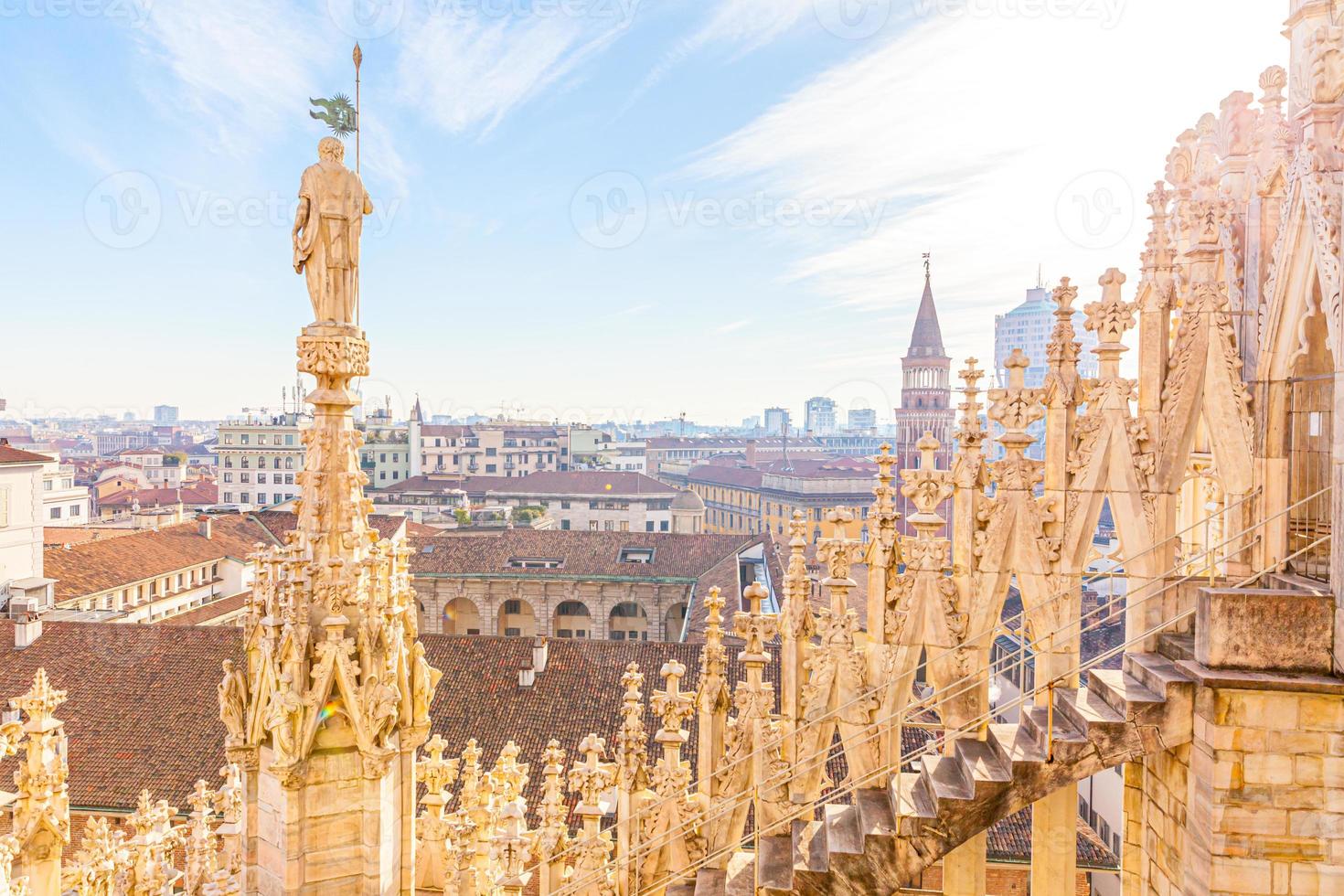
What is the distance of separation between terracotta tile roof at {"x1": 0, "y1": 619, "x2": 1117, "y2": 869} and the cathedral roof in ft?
251

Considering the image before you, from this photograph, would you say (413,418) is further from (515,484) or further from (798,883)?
(798,883)

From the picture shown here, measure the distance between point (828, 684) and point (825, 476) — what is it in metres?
108

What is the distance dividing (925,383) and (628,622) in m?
50.3

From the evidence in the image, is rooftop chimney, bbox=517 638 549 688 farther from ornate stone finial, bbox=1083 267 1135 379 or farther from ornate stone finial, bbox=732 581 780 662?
ornate stone finial, bbox=1083 267 1135 379

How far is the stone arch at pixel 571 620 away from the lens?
64.1 m

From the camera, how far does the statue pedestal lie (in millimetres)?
6496

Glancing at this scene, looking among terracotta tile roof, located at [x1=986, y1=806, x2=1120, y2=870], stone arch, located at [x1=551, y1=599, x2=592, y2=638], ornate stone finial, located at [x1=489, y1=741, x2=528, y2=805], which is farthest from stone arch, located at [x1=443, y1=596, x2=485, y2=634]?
ornate stone finial, located at [x1=489, y1=741, x2=528, y2=805]

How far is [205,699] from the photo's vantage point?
92.1 feet

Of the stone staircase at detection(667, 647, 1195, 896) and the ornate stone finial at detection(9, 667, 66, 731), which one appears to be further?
the ornate stone finial at detection(9, 667, 66, 731)

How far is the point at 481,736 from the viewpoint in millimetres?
25922

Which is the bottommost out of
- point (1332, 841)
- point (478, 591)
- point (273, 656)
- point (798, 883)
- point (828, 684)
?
point (478, 591)

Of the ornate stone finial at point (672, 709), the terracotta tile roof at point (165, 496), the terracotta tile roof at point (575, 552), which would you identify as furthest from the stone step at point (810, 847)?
the terracotta tile roof at point (165, 496)

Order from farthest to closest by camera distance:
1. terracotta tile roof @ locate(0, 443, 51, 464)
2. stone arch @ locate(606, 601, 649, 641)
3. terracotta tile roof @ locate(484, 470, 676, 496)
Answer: terracotta tile roof @ locate(484, 470, 676, 496)
stone arch @ locate(606, 601, 649, 641)
terracotta tile roof @ locate(0, 443, 51, 464)

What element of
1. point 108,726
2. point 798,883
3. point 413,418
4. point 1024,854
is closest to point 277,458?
point 413,418
